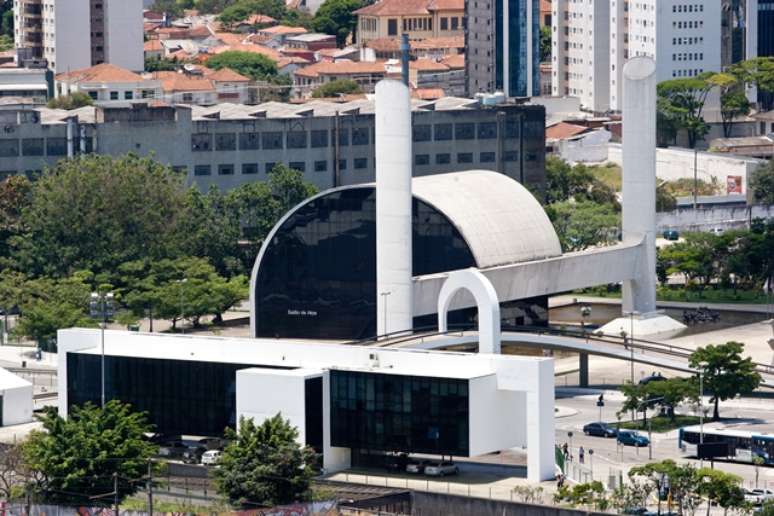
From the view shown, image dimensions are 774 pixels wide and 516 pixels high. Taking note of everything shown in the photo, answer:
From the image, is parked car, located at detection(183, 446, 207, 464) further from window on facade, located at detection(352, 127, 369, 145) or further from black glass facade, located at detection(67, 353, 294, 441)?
window on facade, located at detection(352, 127, 369, 145)

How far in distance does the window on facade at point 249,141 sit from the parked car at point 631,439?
61.6 metres

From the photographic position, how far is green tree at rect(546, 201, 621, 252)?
525 ft

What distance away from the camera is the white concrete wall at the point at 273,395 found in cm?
9712

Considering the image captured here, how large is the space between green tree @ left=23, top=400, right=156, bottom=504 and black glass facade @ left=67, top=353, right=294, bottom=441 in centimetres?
739

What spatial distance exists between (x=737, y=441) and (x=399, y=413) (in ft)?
49.9

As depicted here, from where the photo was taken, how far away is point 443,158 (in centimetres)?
17050

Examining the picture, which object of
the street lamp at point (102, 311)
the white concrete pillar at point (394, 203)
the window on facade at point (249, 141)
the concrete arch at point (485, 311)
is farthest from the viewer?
the window on facade at point (249, 141)

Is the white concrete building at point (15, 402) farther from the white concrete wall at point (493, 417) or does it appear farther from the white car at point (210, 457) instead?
the white concrete wall at point (493, 417)

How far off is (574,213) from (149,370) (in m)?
65.8

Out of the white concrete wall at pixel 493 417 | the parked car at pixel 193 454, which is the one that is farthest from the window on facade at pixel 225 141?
the white concrete wall at pixel 493 417

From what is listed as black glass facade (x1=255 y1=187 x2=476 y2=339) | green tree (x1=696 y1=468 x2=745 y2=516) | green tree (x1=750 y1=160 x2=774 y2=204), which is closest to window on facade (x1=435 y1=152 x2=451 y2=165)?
green tree (x1=750 y1=160 x2=774 y2=204)

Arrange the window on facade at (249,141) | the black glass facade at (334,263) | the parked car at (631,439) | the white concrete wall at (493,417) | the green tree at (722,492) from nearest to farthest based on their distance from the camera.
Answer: the green tree at (722,492) < the white concrete wall at (493,417) < the parked car at (631,439) < the black glass facade at (334,263) < the window on facade at (249,141)

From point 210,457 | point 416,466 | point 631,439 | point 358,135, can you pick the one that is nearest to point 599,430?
point 631,439

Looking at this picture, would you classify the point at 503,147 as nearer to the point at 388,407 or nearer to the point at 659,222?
the point at 659,222
